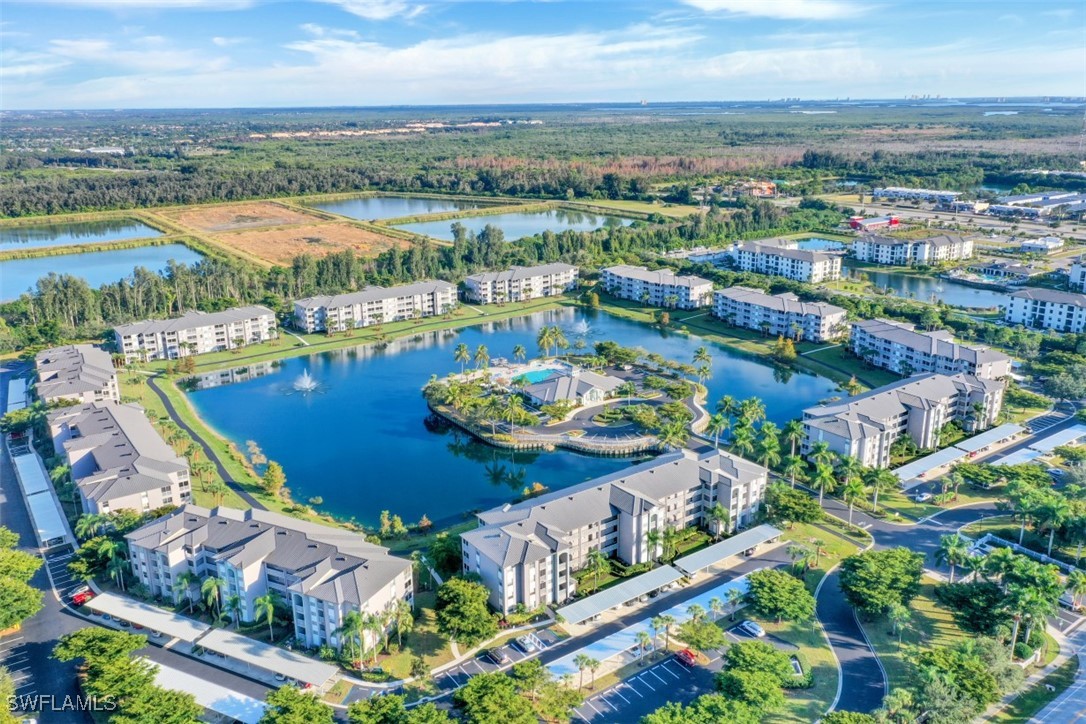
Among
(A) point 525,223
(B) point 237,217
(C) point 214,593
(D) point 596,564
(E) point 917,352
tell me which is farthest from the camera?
(A) point 525,223

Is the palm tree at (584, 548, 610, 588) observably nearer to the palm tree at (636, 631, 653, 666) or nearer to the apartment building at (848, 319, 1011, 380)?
the palm tree at (636, 631, 653, 666)

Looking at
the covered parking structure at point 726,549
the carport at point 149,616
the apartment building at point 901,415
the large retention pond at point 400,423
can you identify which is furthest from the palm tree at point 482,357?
the carport at point 149,616

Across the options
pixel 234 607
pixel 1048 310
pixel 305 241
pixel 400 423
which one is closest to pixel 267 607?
pixel 234 607

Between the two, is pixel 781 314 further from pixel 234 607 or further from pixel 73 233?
pixel 73 233

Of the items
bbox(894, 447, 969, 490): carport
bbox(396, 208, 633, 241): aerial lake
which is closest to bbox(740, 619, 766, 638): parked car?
bbox(894, 447, 969, 490): carport

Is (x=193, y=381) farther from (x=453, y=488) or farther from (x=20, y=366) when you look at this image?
(x=453, y=488)

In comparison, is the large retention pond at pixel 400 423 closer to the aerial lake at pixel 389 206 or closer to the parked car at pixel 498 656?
the parked car at pixel 498 656
